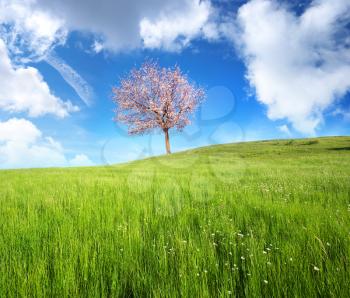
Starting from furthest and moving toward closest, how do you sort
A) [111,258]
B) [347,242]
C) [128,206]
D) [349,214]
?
[128,206]
[349,214]
[347,242]
[111,258]

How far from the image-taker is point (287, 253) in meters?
2.52

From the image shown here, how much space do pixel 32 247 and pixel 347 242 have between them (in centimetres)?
360

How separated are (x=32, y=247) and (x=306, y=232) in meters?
3.33

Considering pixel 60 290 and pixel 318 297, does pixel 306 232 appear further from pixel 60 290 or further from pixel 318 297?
pixel 60 290

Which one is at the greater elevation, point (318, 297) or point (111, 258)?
point (111, 258)

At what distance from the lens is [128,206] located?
5.04 m

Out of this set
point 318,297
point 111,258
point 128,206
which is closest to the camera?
point 318,297

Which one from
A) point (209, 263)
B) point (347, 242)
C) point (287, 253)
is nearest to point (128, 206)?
point (209, 263)

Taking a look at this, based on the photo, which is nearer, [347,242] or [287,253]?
[287,253]

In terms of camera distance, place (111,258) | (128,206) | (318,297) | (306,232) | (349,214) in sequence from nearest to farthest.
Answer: (318,297) → (111,258) → (306,232) → (349,214) → (128,206)

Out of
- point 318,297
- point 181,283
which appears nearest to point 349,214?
point 318,297

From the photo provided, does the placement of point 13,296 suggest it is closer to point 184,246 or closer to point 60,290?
point 60,290

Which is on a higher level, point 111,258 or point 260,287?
point 111,258

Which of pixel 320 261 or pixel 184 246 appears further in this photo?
pixel 184 246
